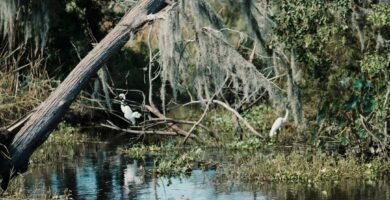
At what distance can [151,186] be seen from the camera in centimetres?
1362

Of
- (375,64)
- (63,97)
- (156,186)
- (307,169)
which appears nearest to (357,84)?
(375,64)

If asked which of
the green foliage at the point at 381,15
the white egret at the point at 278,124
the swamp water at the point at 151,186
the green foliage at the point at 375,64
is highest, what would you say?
the green foliage at the point at 381,15

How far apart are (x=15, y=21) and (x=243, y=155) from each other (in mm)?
7607

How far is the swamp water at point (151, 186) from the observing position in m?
12.6

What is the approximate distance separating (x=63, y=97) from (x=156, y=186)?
7.25 ft

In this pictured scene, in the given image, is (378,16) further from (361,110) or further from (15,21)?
(15,21)

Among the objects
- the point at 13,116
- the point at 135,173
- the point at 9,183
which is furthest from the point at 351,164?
the point at 13,116

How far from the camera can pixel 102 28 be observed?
24141 mm

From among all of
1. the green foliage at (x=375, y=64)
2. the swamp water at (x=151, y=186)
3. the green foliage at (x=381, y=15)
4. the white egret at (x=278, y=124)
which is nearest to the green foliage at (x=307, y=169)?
the swamp water at (x=151, y=186)

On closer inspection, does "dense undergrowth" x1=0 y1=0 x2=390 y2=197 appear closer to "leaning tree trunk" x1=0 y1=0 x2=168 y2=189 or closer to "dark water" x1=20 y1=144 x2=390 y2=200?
"dark water" x1=20 y1=144 x2=390 y2=200

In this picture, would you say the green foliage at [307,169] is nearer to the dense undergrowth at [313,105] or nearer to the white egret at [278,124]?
the dense undergrowth at [313,105]

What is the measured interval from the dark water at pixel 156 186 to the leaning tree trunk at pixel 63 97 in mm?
725

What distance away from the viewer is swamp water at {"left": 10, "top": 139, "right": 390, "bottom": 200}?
41.3 feet

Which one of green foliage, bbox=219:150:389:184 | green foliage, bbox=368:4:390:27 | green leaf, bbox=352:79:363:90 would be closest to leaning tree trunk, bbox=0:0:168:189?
green foliage, bbox=219:150:389:184
